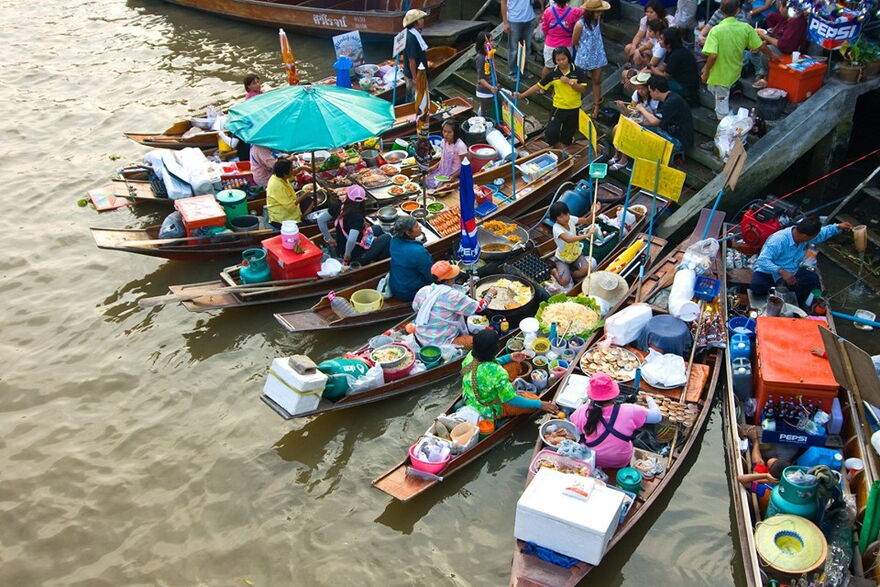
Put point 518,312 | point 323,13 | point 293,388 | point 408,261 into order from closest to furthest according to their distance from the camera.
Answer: point 293,388, point 518,312, point 408,261, point 323,13

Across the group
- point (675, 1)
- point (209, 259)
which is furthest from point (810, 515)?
point (675, 1)

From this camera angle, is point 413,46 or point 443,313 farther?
point 413,46

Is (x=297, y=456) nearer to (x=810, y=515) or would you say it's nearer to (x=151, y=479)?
(x=151, y=479)

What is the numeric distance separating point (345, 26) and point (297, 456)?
12047mm

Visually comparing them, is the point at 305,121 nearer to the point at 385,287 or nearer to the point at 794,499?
the point at 385,287

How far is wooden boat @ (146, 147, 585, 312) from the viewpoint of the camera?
380 inches

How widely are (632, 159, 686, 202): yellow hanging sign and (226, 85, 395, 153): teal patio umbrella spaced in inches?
133

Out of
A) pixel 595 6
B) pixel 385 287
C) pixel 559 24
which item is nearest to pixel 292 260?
pixel 385 287

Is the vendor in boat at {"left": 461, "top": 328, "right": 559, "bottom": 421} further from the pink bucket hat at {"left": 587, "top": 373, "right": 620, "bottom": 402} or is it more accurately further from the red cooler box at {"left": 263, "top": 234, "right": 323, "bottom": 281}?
the red cooler box at {"left": 263, "top": 234, "right": 323, "bottom": 281}

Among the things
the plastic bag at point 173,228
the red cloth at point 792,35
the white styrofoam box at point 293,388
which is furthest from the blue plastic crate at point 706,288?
the plastic bag at point 173,228

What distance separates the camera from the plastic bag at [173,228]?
1052 centimetres

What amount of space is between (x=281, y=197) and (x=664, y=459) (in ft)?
20.4

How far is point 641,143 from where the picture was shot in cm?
945

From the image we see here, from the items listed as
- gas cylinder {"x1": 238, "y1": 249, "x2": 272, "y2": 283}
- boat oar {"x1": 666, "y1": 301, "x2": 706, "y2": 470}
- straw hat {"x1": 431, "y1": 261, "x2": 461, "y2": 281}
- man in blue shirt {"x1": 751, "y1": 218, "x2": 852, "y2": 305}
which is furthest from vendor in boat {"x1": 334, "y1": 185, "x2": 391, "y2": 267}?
man in blue shirt {"x1": 751, "y1": 218, "x2": 852, "y2": 305}
